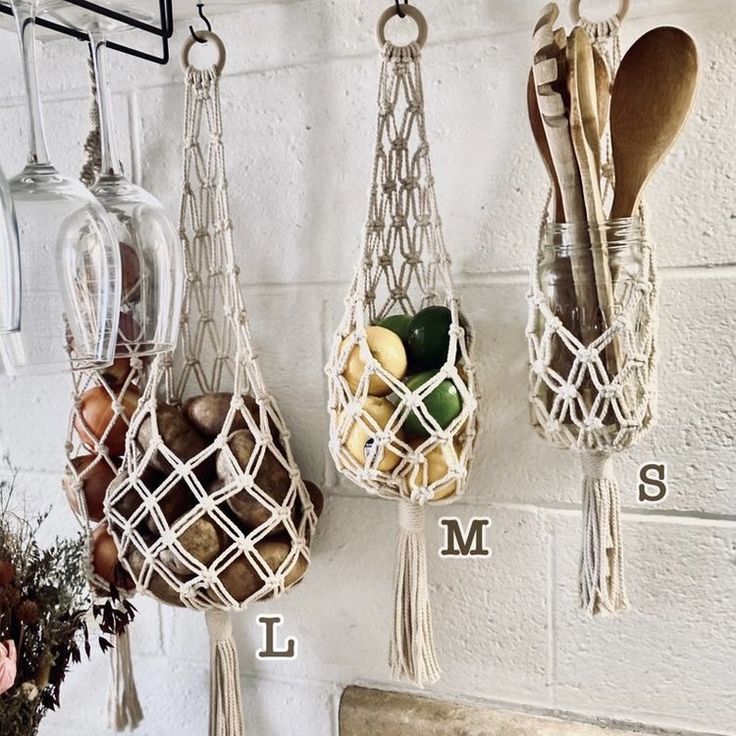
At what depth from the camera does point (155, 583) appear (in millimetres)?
677

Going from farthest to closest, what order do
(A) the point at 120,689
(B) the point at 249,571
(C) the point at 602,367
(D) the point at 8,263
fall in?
A: (A) the point at 120,689 → (B) the point at 249,571 → (C) the point at 602,367 → (D) the point at 8,263

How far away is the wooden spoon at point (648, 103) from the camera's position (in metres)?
0.55

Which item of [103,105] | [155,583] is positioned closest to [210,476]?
[155,583]

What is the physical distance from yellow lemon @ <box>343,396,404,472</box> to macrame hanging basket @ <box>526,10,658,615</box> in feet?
0.37

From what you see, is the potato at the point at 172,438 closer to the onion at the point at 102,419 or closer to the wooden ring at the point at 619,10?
the onion at the point at 102,419

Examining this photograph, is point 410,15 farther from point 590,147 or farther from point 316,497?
point 316,497

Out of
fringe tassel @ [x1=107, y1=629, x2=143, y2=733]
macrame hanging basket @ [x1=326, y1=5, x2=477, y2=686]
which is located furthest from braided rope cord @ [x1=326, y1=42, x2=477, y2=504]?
fringe tassel @ [x1=107, y1=629, x2=143, y2=733]

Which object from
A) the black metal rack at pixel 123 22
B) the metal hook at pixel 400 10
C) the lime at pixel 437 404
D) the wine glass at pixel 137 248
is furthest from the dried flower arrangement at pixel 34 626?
the metal hook at pixel 400 10

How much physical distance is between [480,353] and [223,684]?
1.31ft

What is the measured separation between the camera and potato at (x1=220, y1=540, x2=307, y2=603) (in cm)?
66

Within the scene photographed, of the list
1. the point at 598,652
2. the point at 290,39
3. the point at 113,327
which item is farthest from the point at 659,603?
the point at 290,39

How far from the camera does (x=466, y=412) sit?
60cm

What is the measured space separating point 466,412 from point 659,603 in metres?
0.25

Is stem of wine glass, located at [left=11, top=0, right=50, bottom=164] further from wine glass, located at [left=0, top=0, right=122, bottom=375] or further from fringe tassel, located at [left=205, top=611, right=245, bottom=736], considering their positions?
fringe tassel, located at [left=205, top=611, right=245, bottom=736]
